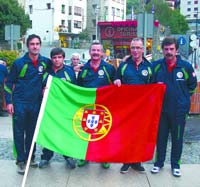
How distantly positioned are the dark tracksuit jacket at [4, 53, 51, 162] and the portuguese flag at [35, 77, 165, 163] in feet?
1.45

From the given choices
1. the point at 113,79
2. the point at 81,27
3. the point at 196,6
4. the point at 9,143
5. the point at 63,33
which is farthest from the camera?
the point at 196,6

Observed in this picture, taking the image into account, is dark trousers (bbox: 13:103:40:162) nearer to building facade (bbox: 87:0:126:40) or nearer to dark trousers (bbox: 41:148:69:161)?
dark trousers (bbox: 41:148:69:161)

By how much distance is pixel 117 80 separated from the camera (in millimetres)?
5699

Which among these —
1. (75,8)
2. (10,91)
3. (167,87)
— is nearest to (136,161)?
(167,87)

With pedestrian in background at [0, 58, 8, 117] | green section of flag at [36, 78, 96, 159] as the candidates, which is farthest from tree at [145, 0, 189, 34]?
green section of flag at [36, 78, 96, 159]

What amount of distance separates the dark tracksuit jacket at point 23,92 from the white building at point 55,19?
5726 cm

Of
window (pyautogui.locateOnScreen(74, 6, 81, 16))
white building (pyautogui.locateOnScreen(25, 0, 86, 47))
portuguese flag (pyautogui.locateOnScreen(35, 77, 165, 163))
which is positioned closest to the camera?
portuguese flag (pyautogui.locateOnScreen(35, 77, 165, 163))

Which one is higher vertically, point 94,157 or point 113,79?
point 113,79

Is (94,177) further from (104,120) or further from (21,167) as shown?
(21,167)

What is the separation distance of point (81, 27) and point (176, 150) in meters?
71.4

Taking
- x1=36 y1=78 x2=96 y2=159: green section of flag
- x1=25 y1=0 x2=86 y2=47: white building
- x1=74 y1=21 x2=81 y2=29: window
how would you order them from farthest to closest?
x1=74 y1=21 x2=81 y2=29: window
x1=25 y1=0 x2=86 y2=47: white building
x1=36 y1=78 x2=96 y2=159: green section of flag

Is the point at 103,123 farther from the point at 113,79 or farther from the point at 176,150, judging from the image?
the point at 176,150

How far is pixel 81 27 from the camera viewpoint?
2985 inches

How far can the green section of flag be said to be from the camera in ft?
17.5
